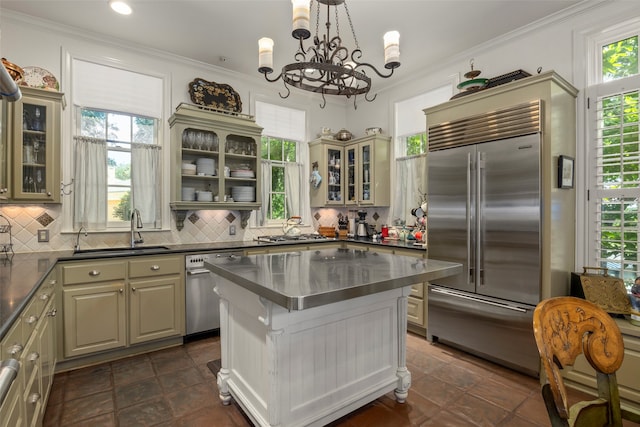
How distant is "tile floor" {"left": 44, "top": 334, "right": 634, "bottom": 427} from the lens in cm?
212

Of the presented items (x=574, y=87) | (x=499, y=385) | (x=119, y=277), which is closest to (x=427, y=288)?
(x=499, y=385)

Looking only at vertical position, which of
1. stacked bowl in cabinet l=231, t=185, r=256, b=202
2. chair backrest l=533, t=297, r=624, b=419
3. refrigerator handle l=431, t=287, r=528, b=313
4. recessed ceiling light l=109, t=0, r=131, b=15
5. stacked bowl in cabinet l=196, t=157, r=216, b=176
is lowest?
refrigerator handle l=431, t=287, r=528, b=313

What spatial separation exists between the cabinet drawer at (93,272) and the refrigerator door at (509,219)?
3.21 meters

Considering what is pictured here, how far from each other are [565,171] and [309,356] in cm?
248

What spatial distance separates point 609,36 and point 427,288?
2.71 m

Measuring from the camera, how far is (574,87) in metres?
2.87

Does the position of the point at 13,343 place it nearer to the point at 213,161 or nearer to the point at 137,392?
the point at 137,392

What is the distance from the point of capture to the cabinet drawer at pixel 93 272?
2.73m

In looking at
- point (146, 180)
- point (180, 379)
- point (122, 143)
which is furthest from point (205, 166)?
point (180, 379)

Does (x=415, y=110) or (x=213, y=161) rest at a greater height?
(x=415, y=110)

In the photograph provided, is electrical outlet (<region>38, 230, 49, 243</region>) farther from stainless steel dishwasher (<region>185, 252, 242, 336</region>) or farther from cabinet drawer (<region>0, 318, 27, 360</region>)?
cabinet drawer (<region>0, 318, 27, 360</region>)

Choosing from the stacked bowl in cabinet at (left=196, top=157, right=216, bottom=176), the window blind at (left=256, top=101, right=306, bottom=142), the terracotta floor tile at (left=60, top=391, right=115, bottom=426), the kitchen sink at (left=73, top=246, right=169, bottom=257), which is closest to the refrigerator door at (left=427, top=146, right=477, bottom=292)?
the window blind at (left=256, top=101, right=306, bottom=142)

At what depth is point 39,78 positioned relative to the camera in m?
3.11

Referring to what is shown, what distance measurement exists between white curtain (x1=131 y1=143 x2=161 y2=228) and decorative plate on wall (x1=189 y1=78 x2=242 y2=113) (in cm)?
78
